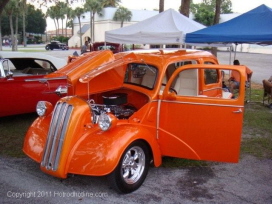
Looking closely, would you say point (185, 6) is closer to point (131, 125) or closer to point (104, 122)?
point (131, 125)

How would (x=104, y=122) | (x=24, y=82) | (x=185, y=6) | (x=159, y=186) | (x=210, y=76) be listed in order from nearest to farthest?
1. (x=104, y=122)
2. (x=159, y=186)
3. (x=210, y=76)
4. (x=24, y=82)
5. (x=185, y=6)

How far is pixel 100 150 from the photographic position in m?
3.87

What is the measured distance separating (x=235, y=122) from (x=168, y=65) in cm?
134

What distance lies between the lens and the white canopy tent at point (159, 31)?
393 inches

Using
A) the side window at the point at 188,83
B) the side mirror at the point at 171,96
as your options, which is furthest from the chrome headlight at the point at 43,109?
the side window at the point at 188,83

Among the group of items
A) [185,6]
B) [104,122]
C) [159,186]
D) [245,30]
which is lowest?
[159,186]

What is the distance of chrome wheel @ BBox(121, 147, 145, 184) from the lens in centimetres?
415

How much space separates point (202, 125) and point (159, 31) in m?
6.45

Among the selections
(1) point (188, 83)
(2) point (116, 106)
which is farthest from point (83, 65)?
(1) point (188, 83)

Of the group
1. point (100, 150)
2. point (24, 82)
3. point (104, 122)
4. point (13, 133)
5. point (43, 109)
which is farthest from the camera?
point (24, 82)

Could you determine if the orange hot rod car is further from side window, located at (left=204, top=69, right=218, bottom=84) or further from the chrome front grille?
side window, located at (left=204, top=69, right=218, bottom=84)

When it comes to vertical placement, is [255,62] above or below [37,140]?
below

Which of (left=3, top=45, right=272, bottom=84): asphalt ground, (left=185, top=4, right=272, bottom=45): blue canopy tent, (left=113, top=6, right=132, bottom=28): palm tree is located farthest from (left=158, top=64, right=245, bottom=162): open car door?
(left=113, top=6, right=132, bottom=28): palm tree

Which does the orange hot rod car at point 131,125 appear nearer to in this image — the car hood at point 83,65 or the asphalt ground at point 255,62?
the car hood at point 83,65
